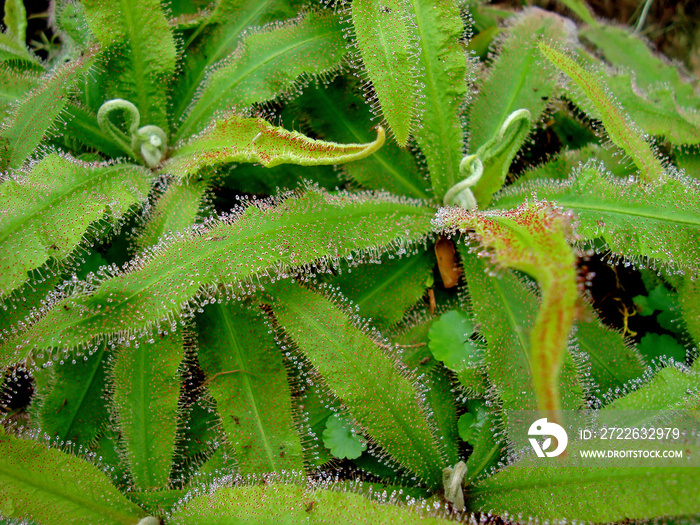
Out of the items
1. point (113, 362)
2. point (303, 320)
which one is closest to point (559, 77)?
point (303, 320)

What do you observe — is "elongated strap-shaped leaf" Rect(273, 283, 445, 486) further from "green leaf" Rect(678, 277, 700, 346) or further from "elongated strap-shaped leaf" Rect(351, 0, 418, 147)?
"green leaf" Rect(678, 277, 700, 346)

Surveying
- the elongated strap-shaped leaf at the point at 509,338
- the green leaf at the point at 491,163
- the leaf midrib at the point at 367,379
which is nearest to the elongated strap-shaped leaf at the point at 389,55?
the green leaf at the point at 491,163

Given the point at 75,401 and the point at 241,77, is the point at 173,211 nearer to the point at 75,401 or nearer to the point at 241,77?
the point at 241,77

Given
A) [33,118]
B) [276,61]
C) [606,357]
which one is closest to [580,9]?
[276,61]

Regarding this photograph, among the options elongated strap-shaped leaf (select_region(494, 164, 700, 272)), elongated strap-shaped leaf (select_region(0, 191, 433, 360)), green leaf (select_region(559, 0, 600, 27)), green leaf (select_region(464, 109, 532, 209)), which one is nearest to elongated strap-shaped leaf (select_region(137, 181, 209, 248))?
elongated strap-shaped leaf (select_region(0, 191, 433, 360))

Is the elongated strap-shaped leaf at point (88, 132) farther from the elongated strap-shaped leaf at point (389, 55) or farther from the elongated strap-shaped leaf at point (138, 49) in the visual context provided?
the elongated strap-shaped leaf at point (389, 55)
